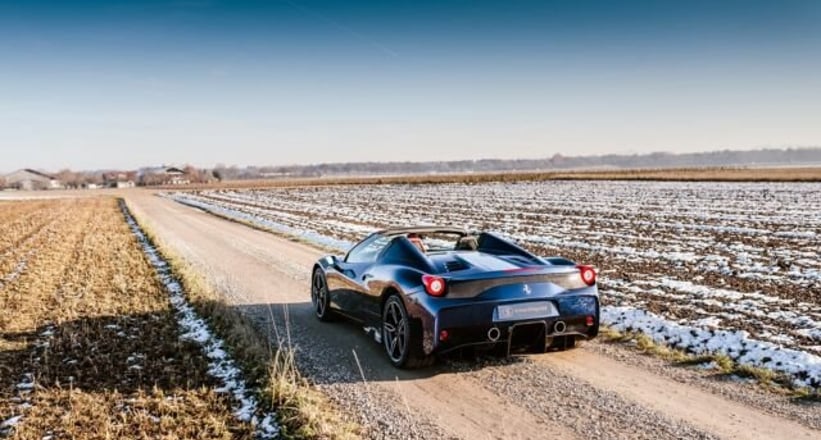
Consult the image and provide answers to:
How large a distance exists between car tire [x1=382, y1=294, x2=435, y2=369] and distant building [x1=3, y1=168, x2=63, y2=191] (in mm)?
156972

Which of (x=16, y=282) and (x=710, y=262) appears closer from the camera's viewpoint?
(x=16, y=282)

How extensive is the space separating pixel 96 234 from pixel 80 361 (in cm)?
1691

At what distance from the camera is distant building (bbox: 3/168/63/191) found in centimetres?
14212

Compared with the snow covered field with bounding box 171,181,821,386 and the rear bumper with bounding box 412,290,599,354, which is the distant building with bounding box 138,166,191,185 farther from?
the rear bumper with bounding box 412,290,599,354

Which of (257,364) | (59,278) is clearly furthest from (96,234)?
(257,364)

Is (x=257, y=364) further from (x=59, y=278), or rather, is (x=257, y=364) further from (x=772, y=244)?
(x=772, y=244)

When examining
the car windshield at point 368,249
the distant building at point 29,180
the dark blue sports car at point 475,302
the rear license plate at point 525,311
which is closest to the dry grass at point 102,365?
the dark blue sports car at point 475,302

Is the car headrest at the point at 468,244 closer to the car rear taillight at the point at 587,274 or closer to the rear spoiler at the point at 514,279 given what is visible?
the rear spoiler at the point at 514,279

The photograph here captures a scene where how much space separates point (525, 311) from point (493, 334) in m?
0.38

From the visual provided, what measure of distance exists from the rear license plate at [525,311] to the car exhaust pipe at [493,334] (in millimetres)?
96

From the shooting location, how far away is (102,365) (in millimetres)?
6453

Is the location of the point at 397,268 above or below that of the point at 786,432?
above

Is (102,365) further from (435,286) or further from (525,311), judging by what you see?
(525,311)

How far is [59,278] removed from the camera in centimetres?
1225
